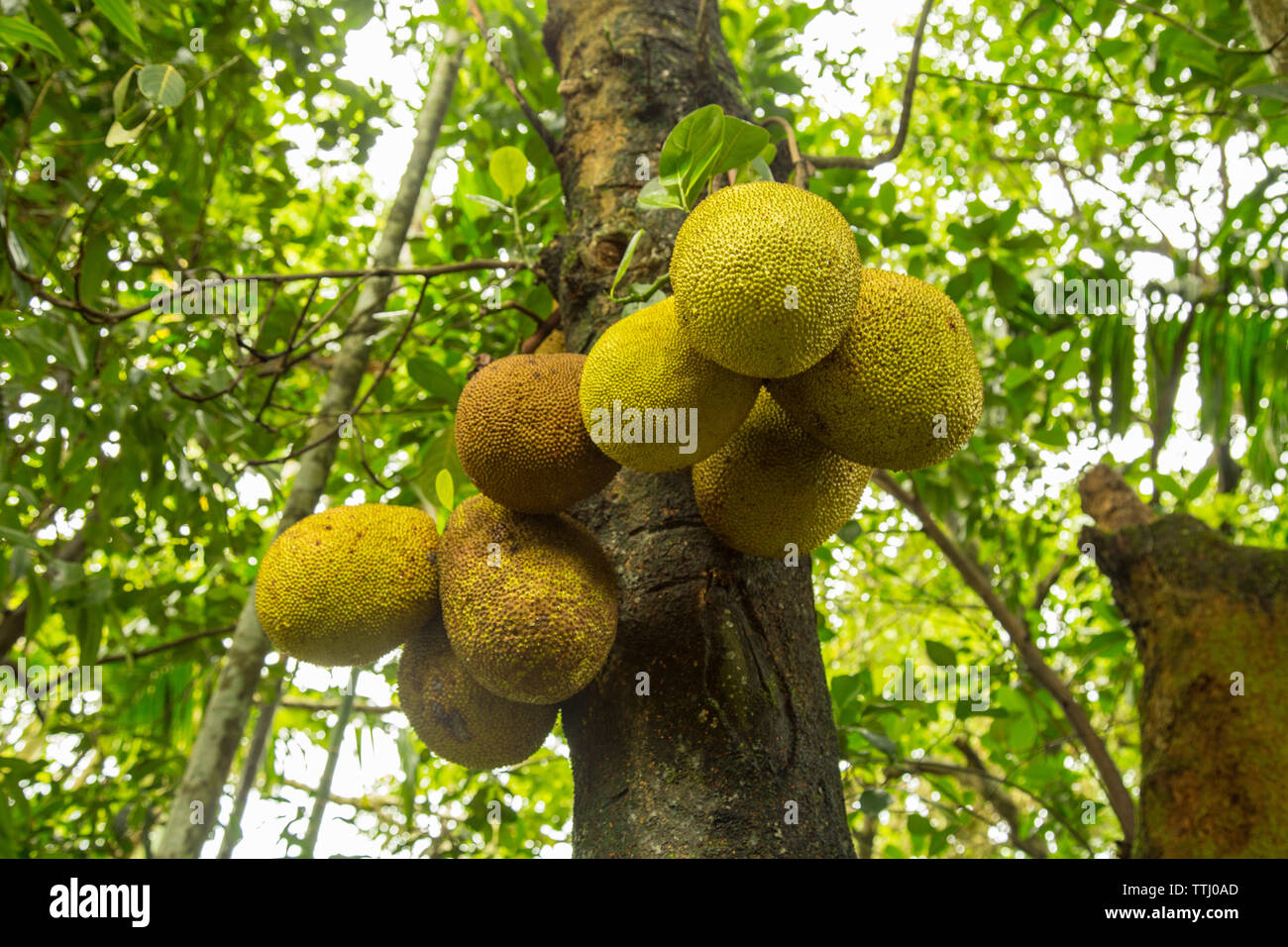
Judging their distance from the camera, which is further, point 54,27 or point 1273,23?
point 1273,23

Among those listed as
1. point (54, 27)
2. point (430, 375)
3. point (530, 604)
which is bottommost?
point (530, 604)

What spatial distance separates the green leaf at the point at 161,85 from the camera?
1.68 m

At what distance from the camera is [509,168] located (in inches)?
68.9

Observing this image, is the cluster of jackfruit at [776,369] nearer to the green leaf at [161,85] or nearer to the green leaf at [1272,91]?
the green leaf at [161,85]

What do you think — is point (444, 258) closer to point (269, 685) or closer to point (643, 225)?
point (269, 685)

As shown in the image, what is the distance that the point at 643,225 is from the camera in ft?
4.98

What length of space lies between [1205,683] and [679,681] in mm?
1785

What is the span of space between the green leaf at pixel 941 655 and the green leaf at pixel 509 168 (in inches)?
60.9

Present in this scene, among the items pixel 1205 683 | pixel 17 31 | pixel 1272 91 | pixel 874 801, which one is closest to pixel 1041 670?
pixel 1205 683

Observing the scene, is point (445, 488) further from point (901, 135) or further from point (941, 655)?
point (941, 655)

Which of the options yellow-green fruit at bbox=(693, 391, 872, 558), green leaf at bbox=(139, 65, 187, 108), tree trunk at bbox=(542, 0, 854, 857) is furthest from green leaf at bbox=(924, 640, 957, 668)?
Answer: green leaf at bbox=(139, 65, 187, 108)

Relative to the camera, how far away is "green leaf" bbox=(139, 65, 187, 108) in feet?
5.51

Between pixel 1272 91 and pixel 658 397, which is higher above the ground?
pixel 1272 91
